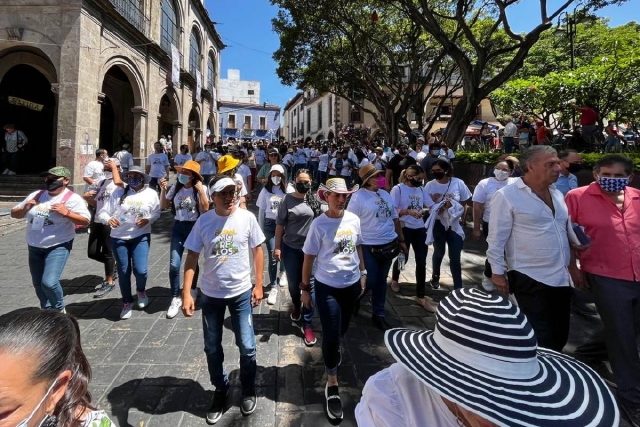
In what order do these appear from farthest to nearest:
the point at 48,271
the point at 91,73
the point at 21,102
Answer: the point at 21,102
the point at 91,73
the point at 48,271

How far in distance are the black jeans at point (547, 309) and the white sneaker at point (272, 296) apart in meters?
2.99

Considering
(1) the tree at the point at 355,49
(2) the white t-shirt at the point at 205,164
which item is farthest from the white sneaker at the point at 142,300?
(1) the tree at the point at 355,49

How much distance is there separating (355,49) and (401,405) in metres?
18.1

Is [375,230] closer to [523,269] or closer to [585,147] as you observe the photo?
[523,269]

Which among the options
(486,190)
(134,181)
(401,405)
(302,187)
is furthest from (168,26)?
(401,405)

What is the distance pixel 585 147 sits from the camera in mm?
10547

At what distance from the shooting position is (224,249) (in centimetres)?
290

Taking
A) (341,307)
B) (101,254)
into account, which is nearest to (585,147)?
(341,307)

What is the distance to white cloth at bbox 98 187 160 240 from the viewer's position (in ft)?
14.2

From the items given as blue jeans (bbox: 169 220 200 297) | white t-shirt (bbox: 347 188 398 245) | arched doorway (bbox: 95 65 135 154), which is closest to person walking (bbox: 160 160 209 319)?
blue jeans (bbox: 169 220 200 297)

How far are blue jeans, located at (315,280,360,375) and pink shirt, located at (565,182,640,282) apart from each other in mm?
1900

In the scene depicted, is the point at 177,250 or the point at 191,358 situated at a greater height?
the point at 177,250

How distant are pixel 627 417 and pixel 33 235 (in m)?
5.43

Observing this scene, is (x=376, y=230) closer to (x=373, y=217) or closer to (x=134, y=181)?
(x=373, y=217)
